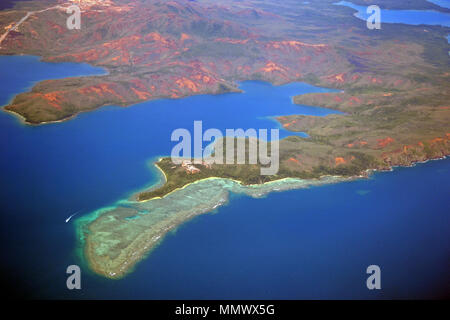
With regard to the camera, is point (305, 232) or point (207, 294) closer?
point (207, 294)

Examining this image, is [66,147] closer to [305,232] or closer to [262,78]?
[305,232]

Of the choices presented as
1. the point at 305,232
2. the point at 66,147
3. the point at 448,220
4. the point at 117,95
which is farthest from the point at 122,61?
the point at 448,220

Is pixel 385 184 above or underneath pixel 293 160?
underneath

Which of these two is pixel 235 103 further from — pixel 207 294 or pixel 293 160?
pixel 207 294

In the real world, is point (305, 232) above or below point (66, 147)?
below

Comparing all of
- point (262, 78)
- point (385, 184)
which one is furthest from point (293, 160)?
point (262, 78)

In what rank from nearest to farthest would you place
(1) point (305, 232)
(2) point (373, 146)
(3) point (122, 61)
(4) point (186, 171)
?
(1) point (305, 232) < (4) point (186, 171) < (2) point (373, 146) < (3) point (122, 61)

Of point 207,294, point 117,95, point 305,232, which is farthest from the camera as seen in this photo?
point 117,95
